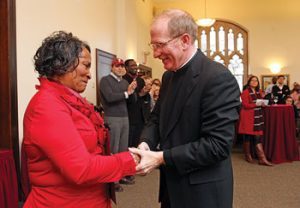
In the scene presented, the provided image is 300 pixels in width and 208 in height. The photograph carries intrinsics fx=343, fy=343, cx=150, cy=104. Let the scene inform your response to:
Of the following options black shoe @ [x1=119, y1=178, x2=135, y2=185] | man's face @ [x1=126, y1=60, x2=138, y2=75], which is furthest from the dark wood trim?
man's face @ [x1=126, y1=60, x2=138, y2=75]

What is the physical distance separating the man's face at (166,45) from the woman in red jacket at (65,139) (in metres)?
0.29

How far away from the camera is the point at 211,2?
11.9 metres

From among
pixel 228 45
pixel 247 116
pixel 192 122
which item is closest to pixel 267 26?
pixel 228 45

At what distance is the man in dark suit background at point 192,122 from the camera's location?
131cm

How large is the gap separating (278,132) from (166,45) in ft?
16.2

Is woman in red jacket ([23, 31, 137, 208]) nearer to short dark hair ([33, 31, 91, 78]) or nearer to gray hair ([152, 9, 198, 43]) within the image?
short dark hair ([33, 31, 91, 78])

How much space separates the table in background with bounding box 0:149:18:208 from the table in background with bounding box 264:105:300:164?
14.4 ft

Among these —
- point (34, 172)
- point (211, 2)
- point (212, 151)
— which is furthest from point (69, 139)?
point (211, 2)

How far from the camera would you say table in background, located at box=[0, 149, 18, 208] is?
8.38ft

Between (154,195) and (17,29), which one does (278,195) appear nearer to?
(154,195)

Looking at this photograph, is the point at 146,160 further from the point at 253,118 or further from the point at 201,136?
the point at 253,118

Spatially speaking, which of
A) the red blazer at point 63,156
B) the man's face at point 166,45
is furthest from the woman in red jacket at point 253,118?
the red blazer at point 63,156

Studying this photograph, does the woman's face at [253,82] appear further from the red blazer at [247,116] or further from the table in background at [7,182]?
the table in background at [7,182]

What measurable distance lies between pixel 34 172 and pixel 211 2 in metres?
11.5
